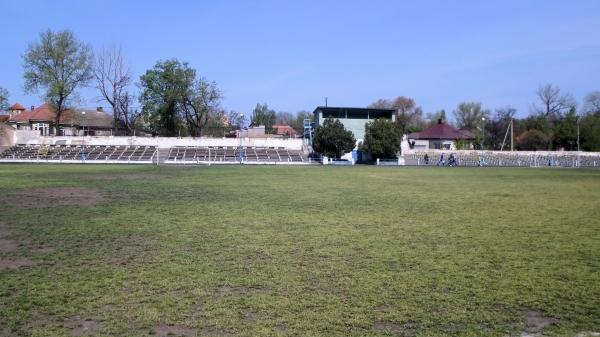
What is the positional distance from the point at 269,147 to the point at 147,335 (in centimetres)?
7101

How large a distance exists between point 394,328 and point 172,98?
7872 cm

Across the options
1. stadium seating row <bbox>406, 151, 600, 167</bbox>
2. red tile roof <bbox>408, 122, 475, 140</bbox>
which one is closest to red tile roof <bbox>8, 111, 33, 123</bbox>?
stadium seating row <bbox>406, 151, 600, 167</bbox>

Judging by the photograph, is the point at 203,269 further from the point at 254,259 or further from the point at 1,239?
the point at 1,239

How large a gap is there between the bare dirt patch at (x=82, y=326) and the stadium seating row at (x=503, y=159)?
65.3 m

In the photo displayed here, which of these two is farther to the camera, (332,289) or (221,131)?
(221,131)

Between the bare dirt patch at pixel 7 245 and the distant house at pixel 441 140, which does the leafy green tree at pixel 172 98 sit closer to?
the distant house at pixel 441 140

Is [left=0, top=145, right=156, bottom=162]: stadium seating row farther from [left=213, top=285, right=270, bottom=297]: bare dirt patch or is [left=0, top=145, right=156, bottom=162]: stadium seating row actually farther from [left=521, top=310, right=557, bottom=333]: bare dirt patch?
[left=521, top=310, right=557, bottom=333]: bare dirt patch

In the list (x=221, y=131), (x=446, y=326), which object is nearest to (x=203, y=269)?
(x=446, y=326)

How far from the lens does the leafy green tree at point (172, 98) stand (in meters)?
80.4

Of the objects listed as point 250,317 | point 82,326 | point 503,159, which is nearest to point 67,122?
point 503,159

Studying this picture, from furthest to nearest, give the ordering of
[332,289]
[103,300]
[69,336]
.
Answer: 1. [332,289]
2. [103,300]
3. [69,336]

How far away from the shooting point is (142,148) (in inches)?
2800

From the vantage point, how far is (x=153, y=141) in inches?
2908

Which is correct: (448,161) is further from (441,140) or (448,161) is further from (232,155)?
(232,155)
